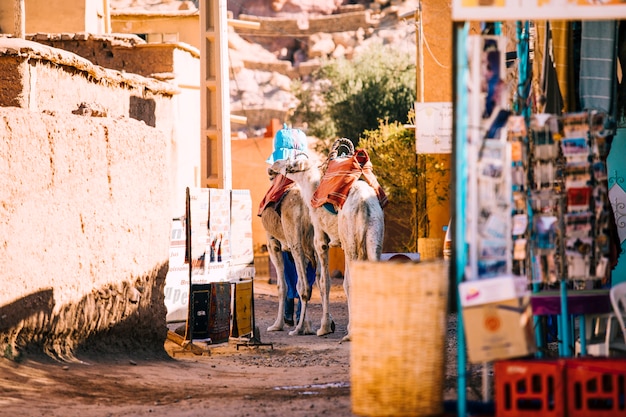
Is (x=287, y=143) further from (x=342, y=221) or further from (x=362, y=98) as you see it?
(x=362, y=98)

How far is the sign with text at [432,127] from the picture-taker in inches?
664

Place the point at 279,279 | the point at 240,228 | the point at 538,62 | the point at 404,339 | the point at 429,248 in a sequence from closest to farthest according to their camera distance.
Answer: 1. the point at 404,339
2. the point at 538,62
3. the point at 240,228
4. the point at 279,279
5. the point at 429,248

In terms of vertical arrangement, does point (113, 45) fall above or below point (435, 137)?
above

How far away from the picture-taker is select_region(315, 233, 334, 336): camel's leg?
14047mm

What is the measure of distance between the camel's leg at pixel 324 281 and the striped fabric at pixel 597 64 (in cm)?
551

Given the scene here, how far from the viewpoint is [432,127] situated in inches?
667

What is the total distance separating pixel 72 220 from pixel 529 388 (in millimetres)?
5233

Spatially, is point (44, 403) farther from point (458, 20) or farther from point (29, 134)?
point (458, 20)

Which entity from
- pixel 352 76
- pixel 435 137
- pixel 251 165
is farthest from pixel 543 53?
pixel 352 76

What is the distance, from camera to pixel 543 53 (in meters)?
9.17

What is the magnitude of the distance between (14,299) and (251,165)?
23907 millimetres

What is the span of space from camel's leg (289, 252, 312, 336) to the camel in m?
0.25

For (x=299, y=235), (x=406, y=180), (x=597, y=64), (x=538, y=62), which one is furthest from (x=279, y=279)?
(x=406, y=180)

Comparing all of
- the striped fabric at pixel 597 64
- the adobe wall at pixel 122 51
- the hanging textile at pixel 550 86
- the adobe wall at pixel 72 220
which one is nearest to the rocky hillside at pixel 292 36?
the adobe wall at pixel 122 51
